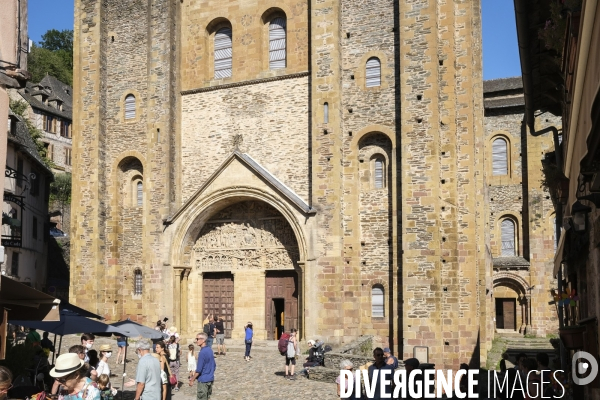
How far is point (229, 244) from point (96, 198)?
546cm

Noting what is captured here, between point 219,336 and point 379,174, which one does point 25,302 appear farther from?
point 379,174

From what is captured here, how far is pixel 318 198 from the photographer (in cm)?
2305

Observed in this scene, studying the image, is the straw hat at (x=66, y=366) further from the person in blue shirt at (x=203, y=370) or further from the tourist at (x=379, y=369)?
the person in blue shirt at (x=203, y=370)

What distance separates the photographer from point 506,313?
121ft

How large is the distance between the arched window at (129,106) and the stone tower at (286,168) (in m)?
0.05

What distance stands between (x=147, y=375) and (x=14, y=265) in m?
23.3

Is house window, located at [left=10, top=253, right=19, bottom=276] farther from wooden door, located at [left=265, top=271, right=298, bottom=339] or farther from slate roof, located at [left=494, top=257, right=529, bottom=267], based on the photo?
slate roof, located at [left=494, top=257, right=529, bottom=267]

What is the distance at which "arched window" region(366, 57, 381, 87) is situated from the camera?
23.2 m

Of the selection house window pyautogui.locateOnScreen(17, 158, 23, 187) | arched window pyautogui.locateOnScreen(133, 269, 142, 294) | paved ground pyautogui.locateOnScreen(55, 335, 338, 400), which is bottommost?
paved ground pyautogui.locateOnScreen(55, 335, 338, 400)

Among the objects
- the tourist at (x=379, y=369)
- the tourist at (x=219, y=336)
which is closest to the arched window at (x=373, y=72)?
the tourist at (x=219, y=336)

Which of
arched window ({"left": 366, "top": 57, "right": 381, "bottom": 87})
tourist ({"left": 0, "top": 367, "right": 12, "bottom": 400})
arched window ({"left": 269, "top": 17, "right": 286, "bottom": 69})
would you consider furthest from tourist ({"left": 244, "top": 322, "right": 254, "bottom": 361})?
tourist ({"left": 0, "top": 367, "right": 12, "bottom": 400})

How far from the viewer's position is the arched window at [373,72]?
2317 cm

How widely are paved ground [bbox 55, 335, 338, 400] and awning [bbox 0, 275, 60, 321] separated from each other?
16.0ft

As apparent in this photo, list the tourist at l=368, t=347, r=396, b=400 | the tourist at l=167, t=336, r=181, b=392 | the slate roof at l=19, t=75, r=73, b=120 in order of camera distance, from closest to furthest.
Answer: the tourist at l=368, t=347, r=396, b=400
the tourist at l=167, t=336, r=181, b=392
the slate roof at l=19, t=75, r=73, b=120
